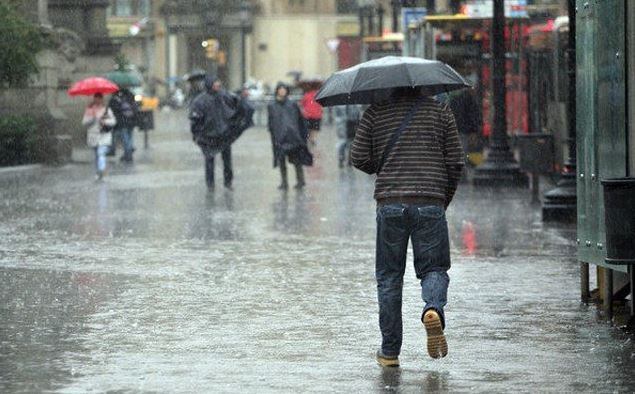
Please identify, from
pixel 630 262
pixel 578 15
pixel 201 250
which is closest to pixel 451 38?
pixel 201 250

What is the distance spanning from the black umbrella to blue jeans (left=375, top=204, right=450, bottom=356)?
0.68 metres

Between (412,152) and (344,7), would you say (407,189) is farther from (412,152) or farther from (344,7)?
(344,7)

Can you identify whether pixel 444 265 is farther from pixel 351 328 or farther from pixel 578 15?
pixel 578 15

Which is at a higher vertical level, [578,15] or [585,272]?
[578,15]

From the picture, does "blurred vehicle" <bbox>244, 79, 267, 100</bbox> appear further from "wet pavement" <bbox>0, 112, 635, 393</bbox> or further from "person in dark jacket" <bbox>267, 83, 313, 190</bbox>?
"wet pavement" <bbox>0, 112, 635, 393</bbox>

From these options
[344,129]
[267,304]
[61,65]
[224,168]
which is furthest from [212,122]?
[267,304]

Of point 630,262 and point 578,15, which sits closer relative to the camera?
point 630,262

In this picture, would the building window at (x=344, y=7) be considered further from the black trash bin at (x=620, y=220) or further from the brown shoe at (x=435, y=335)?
the brown shoe at (x=435, y=335)

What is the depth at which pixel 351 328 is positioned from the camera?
12242mm

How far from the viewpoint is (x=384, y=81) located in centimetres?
1056

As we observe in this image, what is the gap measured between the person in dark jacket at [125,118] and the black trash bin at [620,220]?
28.4 metres

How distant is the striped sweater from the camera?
34.3ft

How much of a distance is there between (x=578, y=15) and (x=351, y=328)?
9.84 feet

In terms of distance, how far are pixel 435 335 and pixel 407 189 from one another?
86 centimetres
